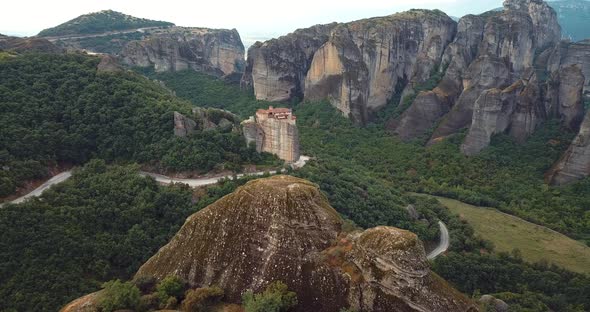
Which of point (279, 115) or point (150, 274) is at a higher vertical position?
point (279, 115)

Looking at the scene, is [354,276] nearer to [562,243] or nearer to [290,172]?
[290,172]

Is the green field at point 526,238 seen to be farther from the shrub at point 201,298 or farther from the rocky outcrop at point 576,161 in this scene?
the shrub at point 201,298

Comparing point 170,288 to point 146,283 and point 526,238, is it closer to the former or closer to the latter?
point 146,283

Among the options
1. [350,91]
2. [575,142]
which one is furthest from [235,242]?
[350,91]

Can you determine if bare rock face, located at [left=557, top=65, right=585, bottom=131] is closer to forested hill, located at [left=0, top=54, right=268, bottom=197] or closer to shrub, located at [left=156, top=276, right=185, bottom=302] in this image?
forested hill, located at [left=0, top=54, right=268, bottom=197]

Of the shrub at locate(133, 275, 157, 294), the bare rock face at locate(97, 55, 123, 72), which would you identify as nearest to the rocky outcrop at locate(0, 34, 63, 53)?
the bare rock face at locate(97, 55, 123, 72)

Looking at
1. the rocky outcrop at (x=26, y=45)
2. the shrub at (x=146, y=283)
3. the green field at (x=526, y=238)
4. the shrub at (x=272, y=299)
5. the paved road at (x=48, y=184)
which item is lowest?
the green field at (x=526, y=238)

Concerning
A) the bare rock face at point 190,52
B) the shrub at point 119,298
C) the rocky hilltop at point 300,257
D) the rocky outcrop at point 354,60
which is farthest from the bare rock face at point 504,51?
the shrub at point 119,298
